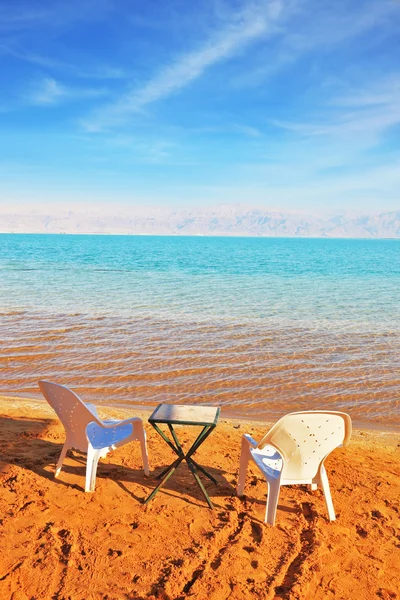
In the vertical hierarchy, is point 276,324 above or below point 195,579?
below

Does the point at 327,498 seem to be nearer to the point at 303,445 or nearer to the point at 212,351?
the point at 303,445

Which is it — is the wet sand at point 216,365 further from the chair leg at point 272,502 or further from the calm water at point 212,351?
the chair leg at point 272,502

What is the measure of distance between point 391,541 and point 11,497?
3.42 meters

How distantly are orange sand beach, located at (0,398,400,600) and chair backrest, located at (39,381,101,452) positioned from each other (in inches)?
19.8

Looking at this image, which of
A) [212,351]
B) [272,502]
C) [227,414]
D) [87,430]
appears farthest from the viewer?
[212,351]

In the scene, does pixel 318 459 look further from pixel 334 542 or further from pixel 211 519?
pixel 211 519

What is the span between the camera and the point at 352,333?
12.8 meters

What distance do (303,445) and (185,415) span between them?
1108 millimetres

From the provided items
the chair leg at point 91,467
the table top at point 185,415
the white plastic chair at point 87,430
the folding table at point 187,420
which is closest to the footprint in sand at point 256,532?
the folding table at point 187,420

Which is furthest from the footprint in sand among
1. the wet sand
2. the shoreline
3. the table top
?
the wet sand

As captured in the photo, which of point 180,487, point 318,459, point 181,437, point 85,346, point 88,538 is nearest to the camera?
point 88,538

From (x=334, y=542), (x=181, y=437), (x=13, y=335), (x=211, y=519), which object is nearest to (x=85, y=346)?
(x=13, y=335)

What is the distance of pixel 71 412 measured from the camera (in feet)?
14.9

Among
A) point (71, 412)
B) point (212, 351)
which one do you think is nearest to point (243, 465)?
point (71, 412)
